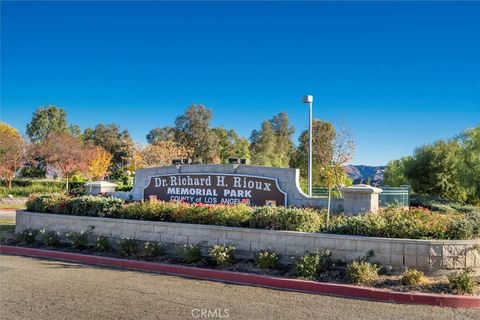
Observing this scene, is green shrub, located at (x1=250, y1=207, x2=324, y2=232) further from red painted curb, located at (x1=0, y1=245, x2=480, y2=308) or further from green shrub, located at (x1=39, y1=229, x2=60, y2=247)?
green shrub, located at (x1=39, y1=229, x2=60, y2=247)

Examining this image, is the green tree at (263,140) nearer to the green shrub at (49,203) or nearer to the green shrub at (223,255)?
the green shrub at (49,203)

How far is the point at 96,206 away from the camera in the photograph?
13.9m

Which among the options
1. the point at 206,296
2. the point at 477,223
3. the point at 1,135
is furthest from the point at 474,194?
the point at 1,135

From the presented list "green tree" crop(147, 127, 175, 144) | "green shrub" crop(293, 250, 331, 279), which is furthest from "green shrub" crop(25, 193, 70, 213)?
"green tree" crop(147, 127, 175, 144)

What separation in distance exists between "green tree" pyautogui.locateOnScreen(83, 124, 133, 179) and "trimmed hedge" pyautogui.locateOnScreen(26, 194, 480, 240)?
50.7 meters

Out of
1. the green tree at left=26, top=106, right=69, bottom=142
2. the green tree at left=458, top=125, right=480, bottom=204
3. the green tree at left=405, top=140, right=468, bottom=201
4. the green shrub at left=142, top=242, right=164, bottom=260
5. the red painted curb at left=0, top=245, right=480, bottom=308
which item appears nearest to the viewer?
Answer: the red painted curb at left=0, top=245, right=480, bottom=308

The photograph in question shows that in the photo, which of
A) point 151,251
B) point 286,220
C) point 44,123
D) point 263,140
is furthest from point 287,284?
point 44,123

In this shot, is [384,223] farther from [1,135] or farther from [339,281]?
[1,135]

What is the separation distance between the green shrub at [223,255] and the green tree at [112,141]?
178ft

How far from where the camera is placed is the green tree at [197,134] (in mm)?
60781

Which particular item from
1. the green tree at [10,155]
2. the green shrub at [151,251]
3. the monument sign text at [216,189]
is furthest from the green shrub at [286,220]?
the green tree at [10,155]

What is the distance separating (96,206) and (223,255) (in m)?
5.33

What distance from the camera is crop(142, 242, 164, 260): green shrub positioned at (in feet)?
37.4

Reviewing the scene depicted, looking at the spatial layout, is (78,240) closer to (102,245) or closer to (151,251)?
(102,245)
